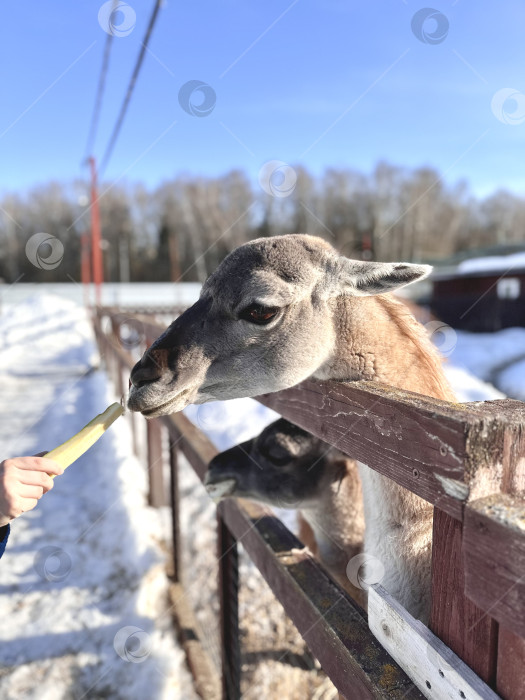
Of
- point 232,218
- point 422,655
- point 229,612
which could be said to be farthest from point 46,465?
point 232,218

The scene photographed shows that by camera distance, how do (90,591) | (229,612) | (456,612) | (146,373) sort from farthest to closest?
(90,591) < (229,612) < (146,373) < (456,612)

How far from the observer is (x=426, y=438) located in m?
1.10

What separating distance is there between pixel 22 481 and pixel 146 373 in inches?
22.2

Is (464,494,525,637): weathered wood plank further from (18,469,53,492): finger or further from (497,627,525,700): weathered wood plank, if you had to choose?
(18,469,53,492): finger

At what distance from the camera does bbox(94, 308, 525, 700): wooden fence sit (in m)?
0.93

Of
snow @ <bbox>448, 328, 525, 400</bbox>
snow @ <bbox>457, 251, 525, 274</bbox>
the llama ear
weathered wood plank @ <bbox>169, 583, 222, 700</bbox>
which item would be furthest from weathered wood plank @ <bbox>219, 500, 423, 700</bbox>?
snow @ <bbox>457, 251, 525, 274</bbox>

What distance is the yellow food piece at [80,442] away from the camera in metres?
1.74

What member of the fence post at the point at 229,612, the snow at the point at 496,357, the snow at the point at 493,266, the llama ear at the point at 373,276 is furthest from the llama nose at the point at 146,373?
the snow at the point at 493,266

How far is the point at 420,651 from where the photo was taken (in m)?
1.18

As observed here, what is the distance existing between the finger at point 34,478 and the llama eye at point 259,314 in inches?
36.2

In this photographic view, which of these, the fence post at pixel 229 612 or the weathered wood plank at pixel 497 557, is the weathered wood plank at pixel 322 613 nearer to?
the fence post at pixel 229 612

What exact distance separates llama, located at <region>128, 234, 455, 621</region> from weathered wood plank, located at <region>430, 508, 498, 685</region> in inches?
27.5

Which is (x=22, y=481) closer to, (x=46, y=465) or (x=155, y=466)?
(x=46, y=465)

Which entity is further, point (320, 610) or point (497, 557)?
point (320, 610)
